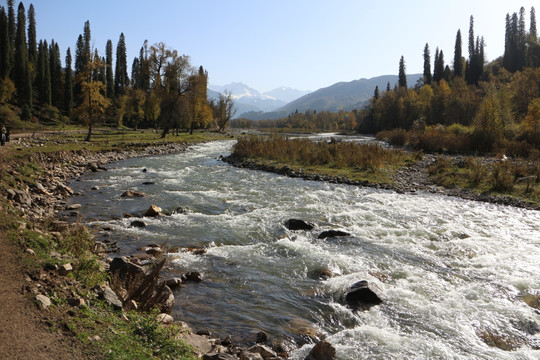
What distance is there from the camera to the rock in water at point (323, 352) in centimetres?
674

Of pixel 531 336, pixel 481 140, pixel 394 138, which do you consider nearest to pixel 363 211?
pixel 531 336

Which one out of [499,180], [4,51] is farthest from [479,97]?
[4,51]

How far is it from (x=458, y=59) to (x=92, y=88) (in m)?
125

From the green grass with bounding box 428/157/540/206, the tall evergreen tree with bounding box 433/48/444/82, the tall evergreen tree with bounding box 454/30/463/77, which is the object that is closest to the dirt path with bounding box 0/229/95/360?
the green grass with bounding box 428/157/540/206

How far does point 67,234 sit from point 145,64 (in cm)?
5450

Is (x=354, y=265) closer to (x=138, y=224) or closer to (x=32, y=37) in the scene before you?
(x=138, y=224)

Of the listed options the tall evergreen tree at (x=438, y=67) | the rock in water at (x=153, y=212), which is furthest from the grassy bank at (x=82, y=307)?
the tall evergreen tree at (x=438, y=67)

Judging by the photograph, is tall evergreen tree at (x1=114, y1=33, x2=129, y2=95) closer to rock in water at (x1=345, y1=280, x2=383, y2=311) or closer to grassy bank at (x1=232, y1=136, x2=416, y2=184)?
grassy bank at (x1=232, y1=136, x2=416, y2=184)

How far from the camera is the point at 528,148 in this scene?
38.6 metres

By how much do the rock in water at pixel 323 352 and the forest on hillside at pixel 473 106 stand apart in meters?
40.4

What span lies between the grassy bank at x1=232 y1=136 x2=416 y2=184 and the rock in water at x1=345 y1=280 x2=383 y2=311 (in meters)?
17.9

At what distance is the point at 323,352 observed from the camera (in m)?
6.77

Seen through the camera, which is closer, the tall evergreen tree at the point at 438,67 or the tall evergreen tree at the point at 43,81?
the tall evergreen tree at the point at 43,81

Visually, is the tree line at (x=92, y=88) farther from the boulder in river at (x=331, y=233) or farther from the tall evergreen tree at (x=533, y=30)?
the tall evergreen tree at (x=533, y=30)
